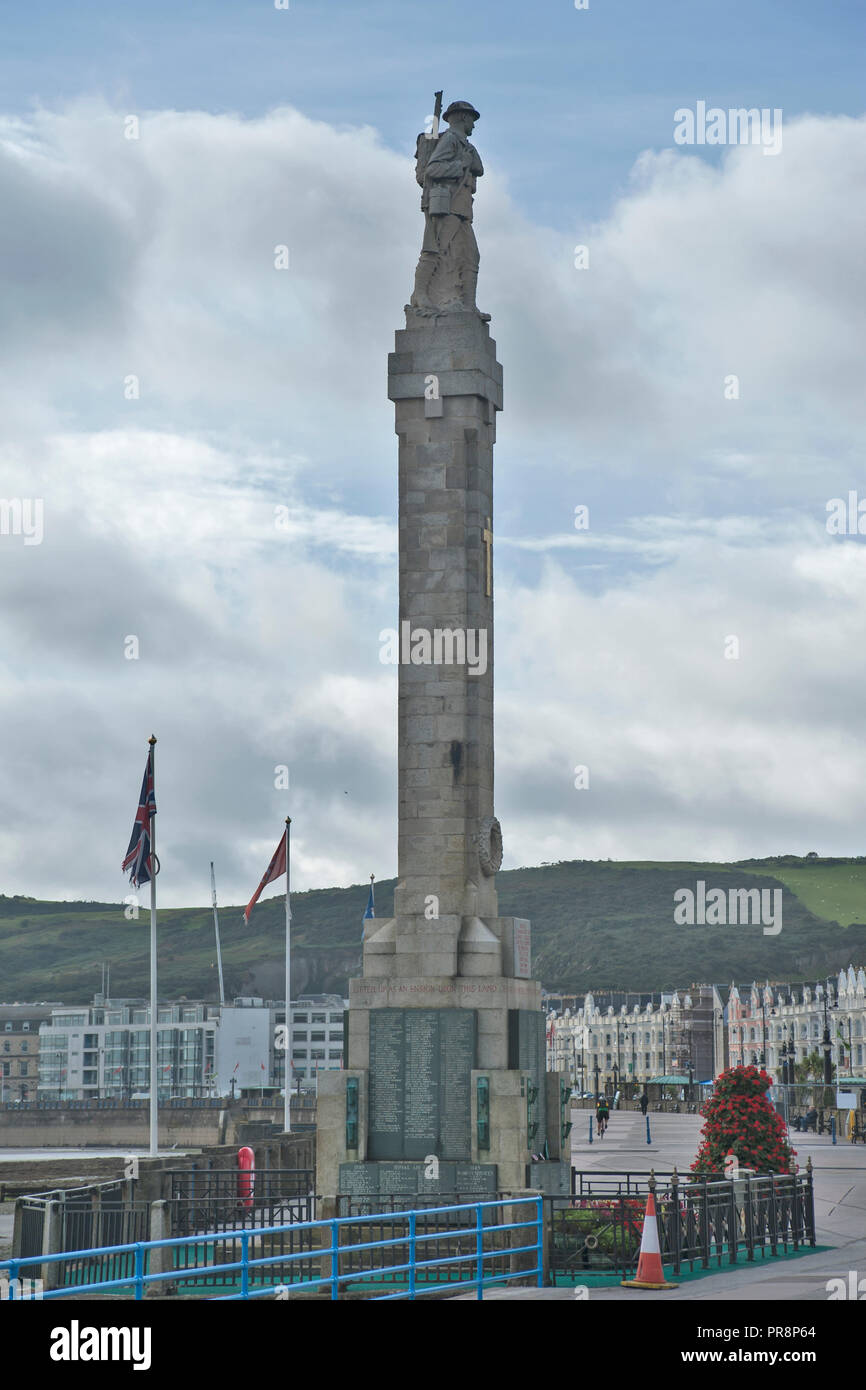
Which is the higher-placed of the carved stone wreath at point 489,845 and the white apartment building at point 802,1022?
the carved stone wreath at point 489,845

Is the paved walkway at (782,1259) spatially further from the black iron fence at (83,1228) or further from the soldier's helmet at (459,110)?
the soldier's helmet at (459,110)

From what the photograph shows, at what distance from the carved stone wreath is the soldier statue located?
28.2 ft

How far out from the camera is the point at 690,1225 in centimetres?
2216

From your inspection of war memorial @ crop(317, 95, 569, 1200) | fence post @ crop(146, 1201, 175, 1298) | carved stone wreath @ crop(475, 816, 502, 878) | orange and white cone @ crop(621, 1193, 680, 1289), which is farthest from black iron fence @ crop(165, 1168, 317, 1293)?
carved stone wreath @ crop(475, 816, 502, 878)

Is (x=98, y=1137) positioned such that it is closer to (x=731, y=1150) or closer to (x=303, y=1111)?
(x=303, y=1111)

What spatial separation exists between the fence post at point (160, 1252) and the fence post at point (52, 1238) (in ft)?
3.82

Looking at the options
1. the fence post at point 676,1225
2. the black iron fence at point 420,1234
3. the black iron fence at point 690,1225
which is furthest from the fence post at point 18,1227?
the fence post at point 676,1225

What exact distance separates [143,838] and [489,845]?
12.0m

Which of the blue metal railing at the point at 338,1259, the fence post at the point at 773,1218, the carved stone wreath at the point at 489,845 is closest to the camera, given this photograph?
the blue metal railing at the point at 338,1259

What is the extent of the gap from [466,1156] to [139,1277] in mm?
12856

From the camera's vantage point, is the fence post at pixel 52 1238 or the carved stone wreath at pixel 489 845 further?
A: the carved stone wreath at pixel 489 845

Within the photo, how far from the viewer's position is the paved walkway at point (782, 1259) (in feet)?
61.4

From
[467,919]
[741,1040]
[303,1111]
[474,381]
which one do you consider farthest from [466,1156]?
[741,1040]

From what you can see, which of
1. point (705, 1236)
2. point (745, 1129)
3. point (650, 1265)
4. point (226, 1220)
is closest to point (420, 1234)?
point (650, 1265)
